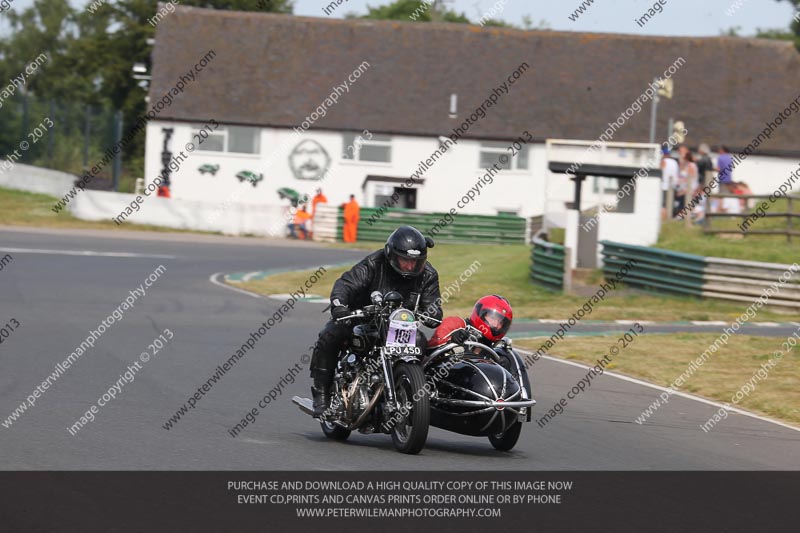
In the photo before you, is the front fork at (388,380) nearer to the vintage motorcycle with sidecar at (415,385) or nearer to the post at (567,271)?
the vintage motorcycle with sidecar at (415,385)

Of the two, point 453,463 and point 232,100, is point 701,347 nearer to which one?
point 453,463

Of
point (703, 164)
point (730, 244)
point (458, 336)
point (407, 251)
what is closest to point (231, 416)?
point (458, 336)

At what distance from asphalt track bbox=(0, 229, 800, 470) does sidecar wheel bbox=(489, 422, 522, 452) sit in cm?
9

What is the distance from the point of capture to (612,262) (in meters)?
25.4

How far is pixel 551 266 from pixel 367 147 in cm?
2551

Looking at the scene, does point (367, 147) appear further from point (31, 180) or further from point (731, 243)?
point (731, 243)

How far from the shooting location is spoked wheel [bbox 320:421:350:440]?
384 inches

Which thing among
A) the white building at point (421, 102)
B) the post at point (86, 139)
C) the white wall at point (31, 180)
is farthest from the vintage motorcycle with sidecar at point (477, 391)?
the post at point (86, 139)

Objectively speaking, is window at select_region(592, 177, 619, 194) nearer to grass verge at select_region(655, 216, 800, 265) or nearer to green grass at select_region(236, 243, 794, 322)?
grass verge at select_region(655, 216, 800, 265)

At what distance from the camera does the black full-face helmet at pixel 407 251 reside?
9211 millimetres

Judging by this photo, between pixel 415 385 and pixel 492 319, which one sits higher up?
pixel 492 319

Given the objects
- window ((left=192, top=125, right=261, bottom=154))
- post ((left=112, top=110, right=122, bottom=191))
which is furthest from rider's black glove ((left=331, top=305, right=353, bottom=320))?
window ((left=192, top=125, right=261, bottom=154))

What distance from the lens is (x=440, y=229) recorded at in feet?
143
